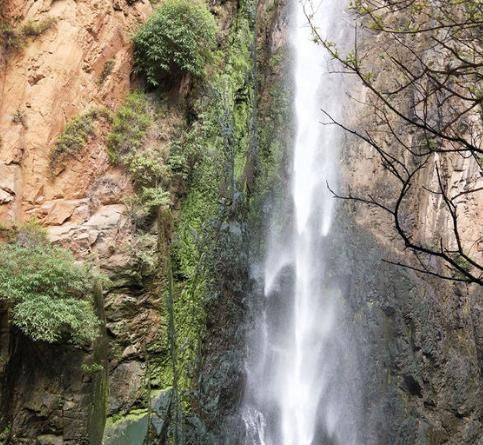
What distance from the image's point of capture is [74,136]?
309 inches

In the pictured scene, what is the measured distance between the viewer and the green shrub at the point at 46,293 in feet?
19.2

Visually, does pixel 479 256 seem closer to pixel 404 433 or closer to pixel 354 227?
pixel 354 227

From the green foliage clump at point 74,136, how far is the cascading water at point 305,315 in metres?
5.75

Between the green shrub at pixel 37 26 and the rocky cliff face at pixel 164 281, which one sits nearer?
the rocky cliff face at pixel 164 281

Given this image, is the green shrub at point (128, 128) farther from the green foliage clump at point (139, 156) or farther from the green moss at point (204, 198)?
the green moss at point (204, 198)

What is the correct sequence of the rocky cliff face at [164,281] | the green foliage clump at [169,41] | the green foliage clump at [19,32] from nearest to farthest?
1. the rocky cliff face at [164,281]
2. the green foliage clump at [19,32]
3. the green foliage clump at [169,41]

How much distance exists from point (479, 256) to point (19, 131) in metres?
12.9

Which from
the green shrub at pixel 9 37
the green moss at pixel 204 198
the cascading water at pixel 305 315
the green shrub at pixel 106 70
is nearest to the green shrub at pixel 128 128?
the green shrub at pixel 106 70

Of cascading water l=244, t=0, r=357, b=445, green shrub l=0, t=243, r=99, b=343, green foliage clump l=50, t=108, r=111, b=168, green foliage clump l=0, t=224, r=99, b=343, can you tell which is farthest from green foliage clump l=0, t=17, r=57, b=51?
cascading water l=244, t=0, r=357, b=445

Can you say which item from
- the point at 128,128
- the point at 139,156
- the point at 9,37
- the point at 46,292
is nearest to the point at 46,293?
the point at 46,292

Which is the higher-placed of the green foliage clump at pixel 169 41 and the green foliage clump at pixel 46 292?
the green foliage clump at pixel 169 41

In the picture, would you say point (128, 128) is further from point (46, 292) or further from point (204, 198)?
point (46, 292)

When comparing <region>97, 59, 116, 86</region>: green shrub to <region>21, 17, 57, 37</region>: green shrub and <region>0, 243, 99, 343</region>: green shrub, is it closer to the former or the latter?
<region>21, 17, 57, 37</region>: green shrub

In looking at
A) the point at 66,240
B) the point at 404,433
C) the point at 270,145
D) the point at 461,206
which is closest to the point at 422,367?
the point at 404,433
